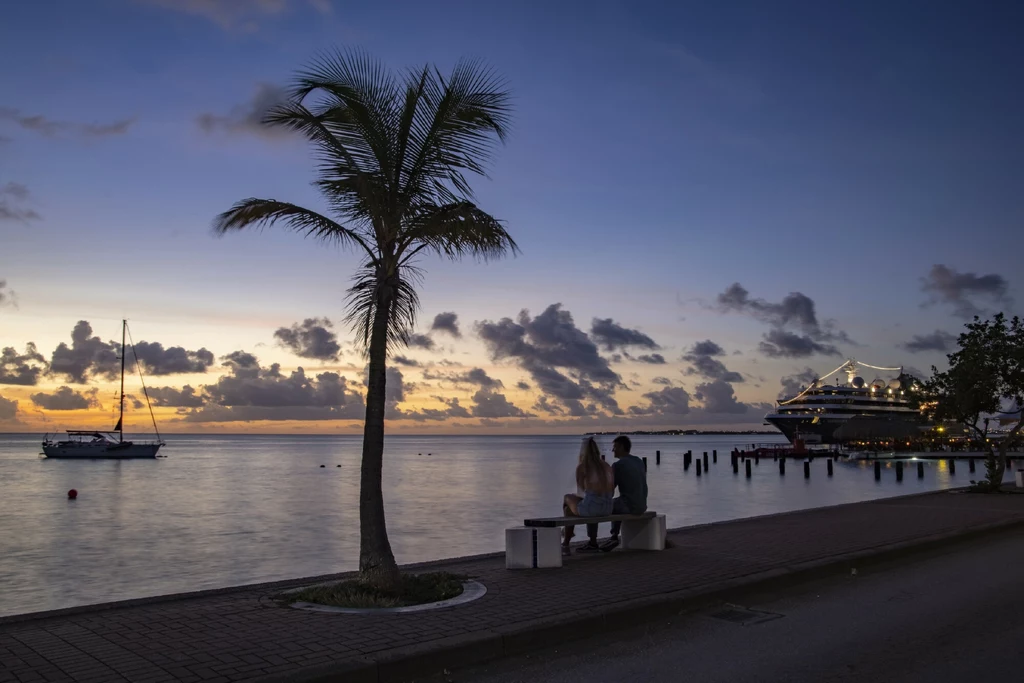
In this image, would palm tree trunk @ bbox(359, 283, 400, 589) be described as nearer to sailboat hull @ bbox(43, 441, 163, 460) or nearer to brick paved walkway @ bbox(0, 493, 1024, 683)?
brick paved walkway @ bbox(0, 493, 1024, 683)

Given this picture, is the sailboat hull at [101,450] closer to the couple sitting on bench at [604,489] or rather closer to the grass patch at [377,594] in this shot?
the couple sitting on bench at [604,489]

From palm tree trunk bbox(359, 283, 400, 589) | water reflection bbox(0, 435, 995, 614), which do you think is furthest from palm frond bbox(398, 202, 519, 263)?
water reflection bbox(0, 435, 995, 614)

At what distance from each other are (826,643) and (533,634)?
2491 mm

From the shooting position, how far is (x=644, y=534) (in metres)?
11.3

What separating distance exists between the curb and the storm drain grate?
23 centimetres

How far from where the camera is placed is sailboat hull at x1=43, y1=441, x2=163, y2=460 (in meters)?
80.1

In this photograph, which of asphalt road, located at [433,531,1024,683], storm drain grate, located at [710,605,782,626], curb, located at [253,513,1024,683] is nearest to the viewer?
curb, located at [253,513,1024,683]

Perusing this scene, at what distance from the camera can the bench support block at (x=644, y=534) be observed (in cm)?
1123

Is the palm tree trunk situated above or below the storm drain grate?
above

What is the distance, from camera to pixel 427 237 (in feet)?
29.3

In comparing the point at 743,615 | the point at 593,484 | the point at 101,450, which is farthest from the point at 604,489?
the point at 101,450

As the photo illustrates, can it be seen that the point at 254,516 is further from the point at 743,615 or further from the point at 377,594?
the point at 743,615

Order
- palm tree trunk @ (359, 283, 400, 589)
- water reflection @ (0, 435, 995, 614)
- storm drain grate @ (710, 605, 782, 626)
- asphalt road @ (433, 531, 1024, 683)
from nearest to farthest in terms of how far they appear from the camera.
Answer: asphalt road @ (433, 531, 1024, 683), storm drain grate @ (710, 605, 782, 626), palm tree trunk @ (359, 283, 400, 589), water reflection @ (0, 435, 995, 614)

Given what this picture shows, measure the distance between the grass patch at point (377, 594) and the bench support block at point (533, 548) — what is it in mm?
1188
